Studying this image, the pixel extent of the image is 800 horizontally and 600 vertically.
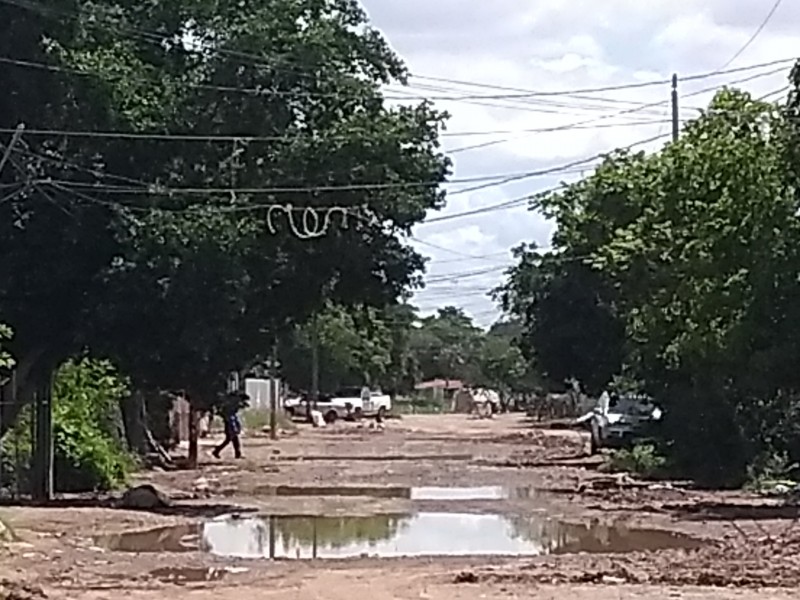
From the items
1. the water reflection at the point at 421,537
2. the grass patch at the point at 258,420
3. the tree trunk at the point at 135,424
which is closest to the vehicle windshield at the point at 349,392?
the grass patch at the point at 258,420

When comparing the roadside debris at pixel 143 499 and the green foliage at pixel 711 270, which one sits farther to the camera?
the roadside debris at pixel 143 499

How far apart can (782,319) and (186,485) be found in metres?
14.9

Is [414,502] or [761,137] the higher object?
[761,137]

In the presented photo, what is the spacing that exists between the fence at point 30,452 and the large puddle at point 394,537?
5.17 m

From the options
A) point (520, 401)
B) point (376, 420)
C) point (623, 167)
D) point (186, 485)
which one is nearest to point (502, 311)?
point (376, 420)

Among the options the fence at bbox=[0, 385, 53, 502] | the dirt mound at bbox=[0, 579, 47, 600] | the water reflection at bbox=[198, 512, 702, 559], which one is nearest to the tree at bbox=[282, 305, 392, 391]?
the fence at bbox=[0, 385, 53, 502]

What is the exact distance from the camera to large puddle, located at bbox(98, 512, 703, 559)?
85.4 feet

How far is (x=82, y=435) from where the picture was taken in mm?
38438

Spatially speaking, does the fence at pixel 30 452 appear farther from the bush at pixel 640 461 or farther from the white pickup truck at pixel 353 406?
the white pickup truck at pixel 353 406

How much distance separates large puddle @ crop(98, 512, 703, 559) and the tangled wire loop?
15.9 feet

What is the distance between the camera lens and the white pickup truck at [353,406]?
95688 millimetres

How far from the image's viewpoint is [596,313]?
59.8m

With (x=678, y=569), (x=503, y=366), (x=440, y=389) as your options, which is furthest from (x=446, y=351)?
(x=678, y=569)

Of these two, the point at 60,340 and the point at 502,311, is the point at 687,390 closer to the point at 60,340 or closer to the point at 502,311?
the point at 60,340
